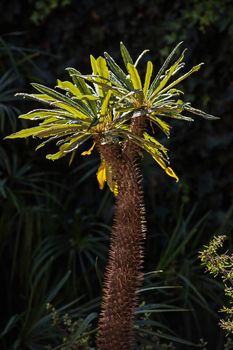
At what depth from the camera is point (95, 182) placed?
378 cm

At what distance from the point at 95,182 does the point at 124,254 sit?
220cm

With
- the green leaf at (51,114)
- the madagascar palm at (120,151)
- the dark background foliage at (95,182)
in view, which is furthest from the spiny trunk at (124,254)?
the dark background foliage at (95,182)

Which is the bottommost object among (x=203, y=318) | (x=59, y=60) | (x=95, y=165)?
(x=203, y=318)

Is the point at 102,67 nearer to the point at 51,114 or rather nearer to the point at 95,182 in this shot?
the point at 51,114

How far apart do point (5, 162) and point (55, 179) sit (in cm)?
40

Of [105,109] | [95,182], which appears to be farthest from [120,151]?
[95,182]

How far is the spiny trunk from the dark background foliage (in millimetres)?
1478

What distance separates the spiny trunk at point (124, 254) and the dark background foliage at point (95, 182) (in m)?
1.48

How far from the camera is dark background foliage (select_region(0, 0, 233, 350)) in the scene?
129 inches

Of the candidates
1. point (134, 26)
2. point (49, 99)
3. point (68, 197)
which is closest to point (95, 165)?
point (68, 197)

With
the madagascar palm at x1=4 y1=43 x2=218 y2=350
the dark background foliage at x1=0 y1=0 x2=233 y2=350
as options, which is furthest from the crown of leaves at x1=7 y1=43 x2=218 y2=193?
the dark background foliage at x1=0 y1=0 x2=233 y2=350

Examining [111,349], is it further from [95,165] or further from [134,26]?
[134,26]

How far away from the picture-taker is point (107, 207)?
12.0ft

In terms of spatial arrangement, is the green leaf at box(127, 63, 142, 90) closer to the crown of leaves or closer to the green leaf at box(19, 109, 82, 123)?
the crown of leaves
